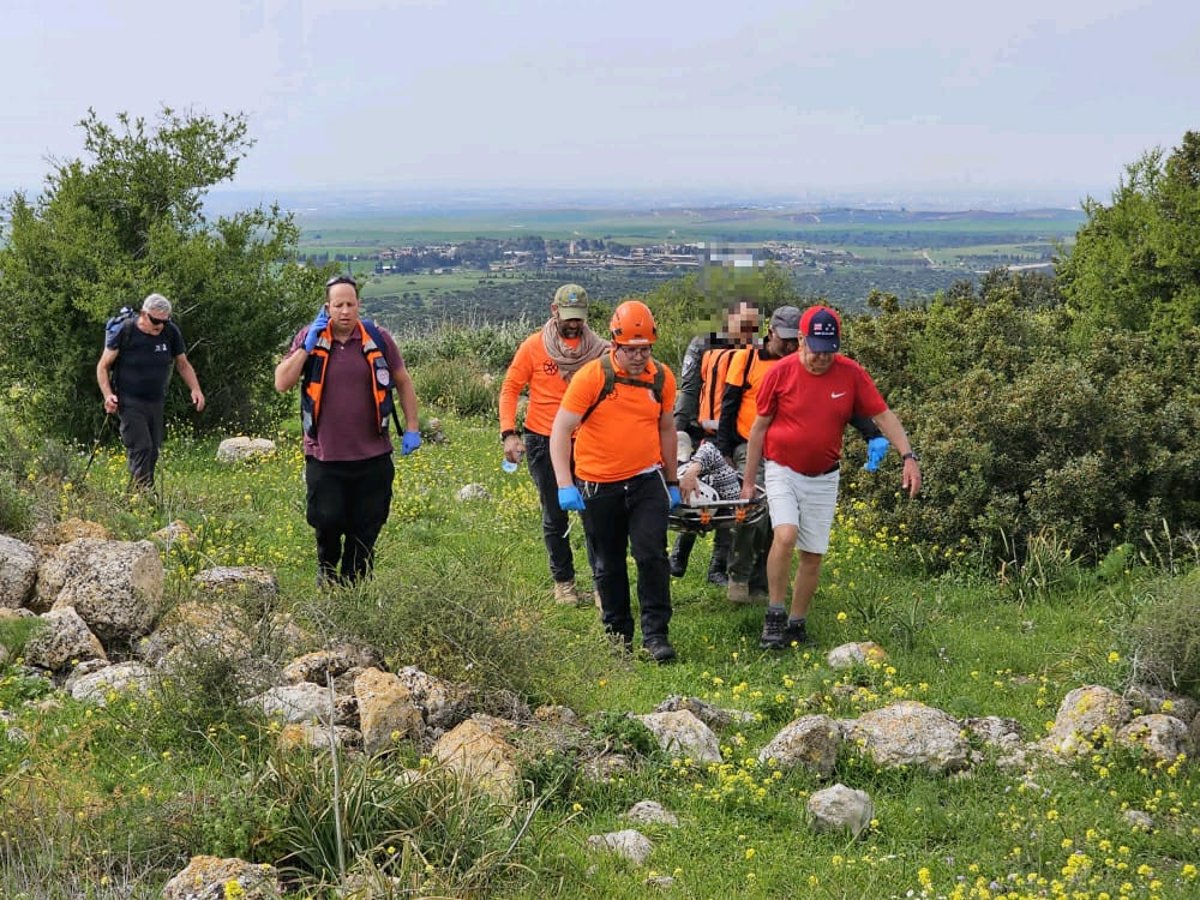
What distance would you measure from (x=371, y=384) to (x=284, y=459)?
21.0 feet

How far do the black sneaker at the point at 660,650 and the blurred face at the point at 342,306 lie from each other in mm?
2657

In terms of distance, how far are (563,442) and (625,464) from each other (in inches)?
15.6

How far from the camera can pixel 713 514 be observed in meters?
7.54

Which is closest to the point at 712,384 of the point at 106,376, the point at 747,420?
the point at 747,420

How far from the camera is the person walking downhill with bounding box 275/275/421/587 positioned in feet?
23.4

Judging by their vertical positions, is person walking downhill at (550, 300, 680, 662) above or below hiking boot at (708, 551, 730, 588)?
above

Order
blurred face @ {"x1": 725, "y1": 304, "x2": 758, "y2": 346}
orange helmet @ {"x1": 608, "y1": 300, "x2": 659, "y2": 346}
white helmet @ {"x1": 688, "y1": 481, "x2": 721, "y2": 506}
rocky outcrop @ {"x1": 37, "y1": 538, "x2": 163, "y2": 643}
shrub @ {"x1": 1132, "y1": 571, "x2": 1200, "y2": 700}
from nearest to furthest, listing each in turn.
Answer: shrub @ {"x1": 1132, "y1": 571, "x2": 1200, "y2": 700} → rocky outcrop @ {"x1": 37, "y1": 538, "x2": 163, "y2": 643} → orange helmet @ {"x1": 608, "y1": 300, "x2": 659, "y2": 346} → white helmet @ {"x1": 688, "y1": 481, "x2": 721, "y2": 506} → blurred face @ {"x1": 725, "y1": 304, "x2": 758, "y2": 346}

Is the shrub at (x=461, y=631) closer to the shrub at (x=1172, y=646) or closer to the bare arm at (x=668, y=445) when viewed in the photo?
the bare arm at (x=668, y=445)

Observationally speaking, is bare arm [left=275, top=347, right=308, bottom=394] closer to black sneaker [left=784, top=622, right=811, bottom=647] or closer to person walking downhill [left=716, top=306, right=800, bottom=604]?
person walking downhill [left=716, top=306, right=800, bottom=604]

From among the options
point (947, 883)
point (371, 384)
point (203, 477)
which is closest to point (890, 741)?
point (947, 883)

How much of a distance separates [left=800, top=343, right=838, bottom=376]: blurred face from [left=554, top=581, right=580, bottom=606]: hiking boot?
253cm

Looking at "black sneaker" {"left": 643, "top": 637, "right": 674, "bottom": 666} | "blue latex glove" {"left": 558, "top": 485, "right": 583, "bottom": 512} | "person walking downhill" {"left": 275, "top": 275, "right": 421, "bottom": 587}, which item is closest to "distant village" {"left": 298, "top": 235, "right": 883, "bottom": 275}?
"blue latex glove" {"left": 558, "top": 485, "right": 583, "bottom": 512}

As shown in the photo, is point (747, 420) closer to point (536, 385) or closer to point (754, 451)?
point (754, 451)

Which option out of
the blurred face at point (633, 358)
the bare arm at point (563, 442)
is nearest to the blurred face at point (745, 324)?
the blurred face at point (633, 358)
